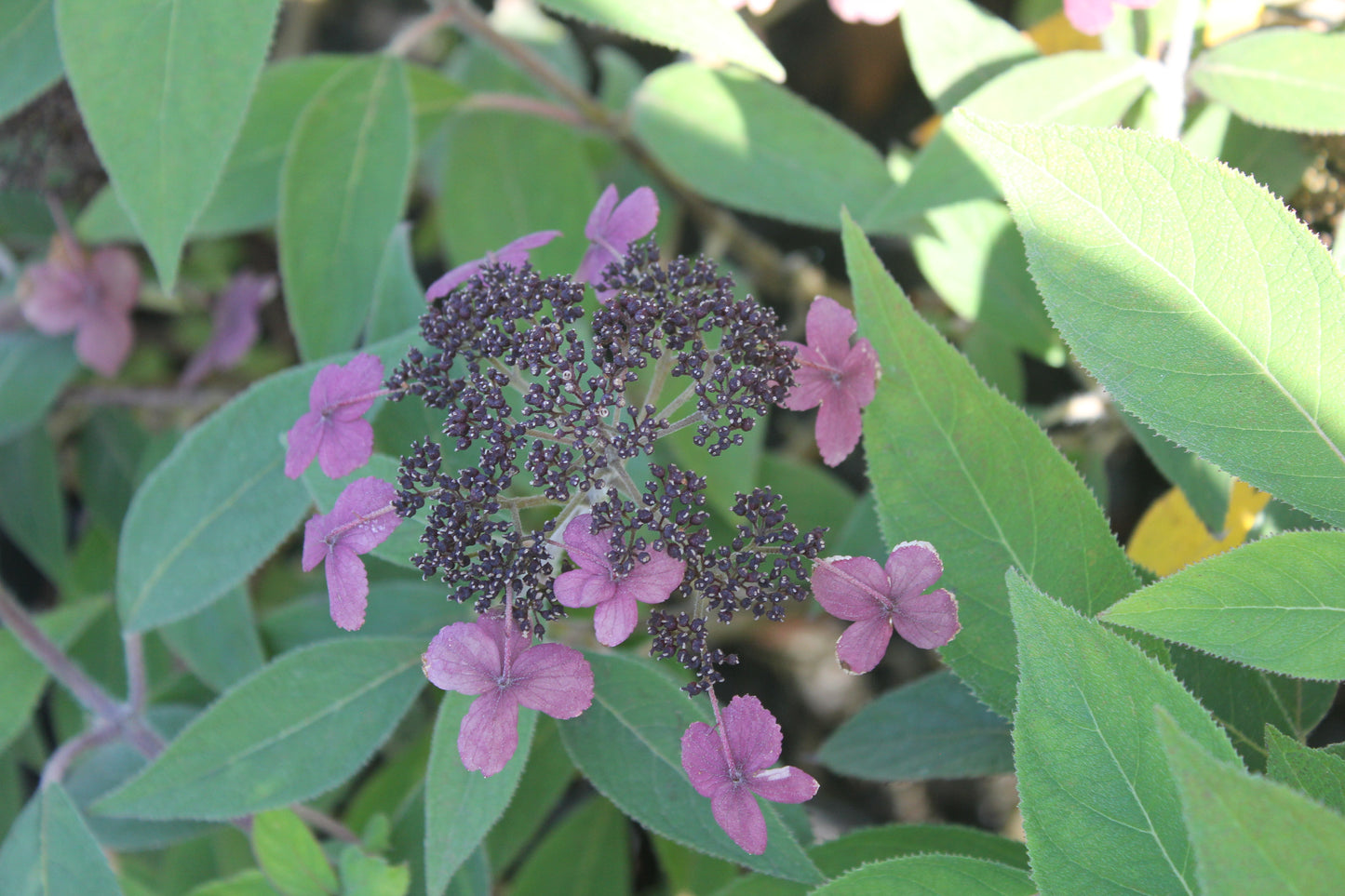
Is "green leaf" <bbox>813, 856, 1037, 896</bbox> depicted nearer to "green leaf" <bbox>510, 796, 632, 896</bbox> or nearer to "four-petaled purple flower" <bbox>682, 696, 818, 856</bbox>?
"four-petaled purple flower" <bbox>682, 696, 818, 856</bbox>

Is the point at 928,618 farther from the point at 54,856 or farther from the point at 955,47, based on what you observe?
Result: the point at 54,856

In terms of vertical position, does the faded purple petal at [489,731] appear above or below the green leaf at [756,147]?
below

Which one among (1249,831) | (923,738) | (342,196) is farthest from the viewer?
(342,196)

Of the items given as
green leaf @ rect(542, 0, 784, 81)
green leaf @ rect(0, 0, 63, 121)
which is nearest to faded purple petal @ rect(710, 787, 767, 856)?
green leaf @ rect(542, 0, 784, 81)

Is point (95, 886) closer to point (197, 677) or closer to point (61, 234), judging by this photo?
point (197, 677)

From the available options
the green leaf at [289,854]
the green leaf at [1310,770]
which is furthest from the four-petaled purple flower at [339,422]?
the green leaf at [1310,770]

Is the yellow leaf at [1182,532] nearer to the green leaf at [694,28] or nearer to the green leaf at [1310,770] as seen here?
the green leaf at [1310,770]

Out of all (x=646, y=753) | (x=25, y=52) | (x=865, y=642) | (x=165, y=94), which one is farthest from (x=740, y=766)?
(x=25, y=52)
